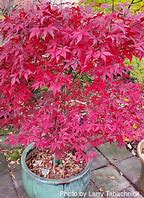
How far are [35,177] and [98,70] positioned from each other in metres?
0.80

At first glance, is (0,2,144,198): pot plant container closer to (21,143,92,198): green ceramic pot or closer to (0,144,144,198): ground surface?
(21,143,92,198): green ceramic pot

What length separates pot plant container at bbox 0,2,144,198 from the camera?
3.97 feet

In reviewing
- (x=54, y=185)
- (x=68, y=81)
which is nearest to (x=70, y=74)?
(x=68, y=81)

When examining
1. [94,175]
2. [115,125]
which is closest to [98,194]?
[94,175]

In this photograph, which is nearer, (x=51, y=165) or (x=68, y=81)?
(x=68, y=81)

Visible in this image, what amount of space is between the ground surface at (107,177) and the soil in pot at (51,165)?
29 centimetres

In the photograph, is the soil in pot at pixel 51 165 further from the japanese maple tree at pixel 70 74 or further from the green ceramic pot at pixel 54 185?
the japanese maple tree at pixel 70 74

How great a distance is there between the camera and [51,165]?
1.80 meters

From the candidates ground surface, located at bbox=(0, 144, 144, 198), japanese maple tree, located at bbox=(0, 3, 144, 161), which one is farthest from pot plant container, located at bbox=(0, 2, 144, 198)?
ground surface, located at bbox=(0, 144, 144, 198)

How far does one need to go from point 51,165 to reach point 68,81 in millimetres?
746

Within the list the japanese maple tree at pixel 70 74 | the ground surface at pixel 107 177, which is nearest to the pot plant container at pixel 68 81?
the japanese maple tree at pixel 70 74

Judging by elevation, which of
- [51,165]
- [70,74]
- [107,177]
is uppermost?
[70,74]

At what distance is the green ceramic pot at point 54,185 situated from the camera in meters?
1.58

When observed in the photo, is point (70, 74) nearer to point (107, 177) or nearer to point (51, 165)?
point (51, 165)
